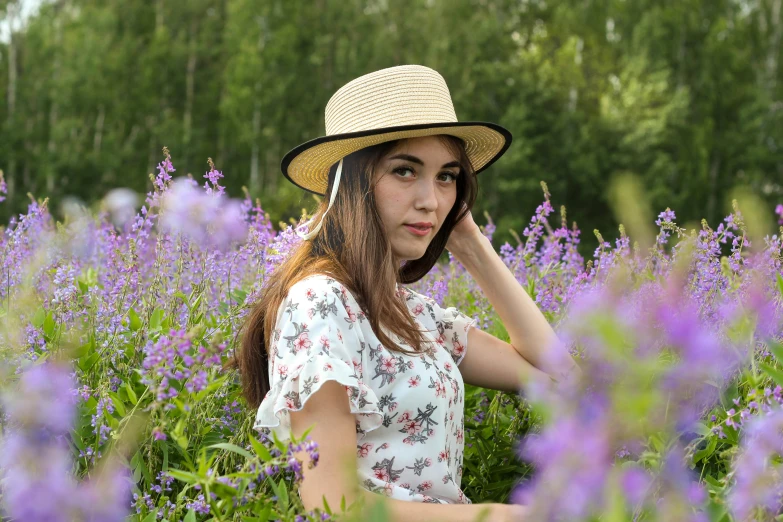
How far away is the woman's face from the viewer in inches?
83.7

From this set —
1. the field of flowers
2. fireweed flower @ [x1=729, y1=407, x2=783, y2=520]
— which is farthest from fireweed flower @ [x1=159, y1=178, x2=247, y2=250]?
fireweed flower @ [x1=729, y1=407, x2=783, y2=520]

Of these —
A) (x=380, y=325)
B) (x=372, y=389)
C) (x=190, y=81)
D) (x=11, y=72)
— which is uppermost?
(x=190, y=81)

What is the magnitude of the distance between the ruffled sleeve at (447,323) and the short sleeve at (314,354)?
1.58ft

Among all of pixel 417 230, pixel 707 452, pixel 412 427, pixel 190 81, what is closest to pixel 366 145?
pixel 417 230

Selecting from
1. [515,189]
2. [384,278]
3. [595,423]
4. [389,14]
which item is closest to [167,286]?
[384,278]

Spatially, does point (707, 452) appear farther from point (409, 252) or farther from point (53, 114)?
point (53, 114)

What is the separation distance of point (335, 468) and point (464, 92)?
21871 mm

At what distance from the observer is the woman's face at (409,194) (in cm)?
213

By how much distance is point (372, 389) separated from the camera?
76.9 inches

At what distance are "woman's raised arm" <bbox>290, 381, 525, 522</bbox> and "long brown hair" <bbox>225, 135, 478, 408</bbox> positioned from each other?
0.98 ft

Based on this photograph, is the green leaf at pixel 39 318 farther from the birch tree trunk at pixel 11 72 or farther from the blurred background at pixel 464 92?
the birch tree trunk at pixel 11 72

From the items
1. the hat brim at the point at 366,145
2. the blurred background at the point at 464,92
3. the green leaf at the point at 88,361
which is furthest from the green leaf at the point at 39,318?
the blurred background at the point at 464,92

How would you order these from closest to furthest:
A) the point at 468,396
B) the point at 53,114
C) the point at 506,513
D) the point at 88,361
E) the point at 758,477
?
the point at 758,477 < the point at 506,513 < the point at 88,361 < the point at 468,396 < the point at 53,114

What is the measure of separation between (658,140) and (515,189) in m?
3.90
